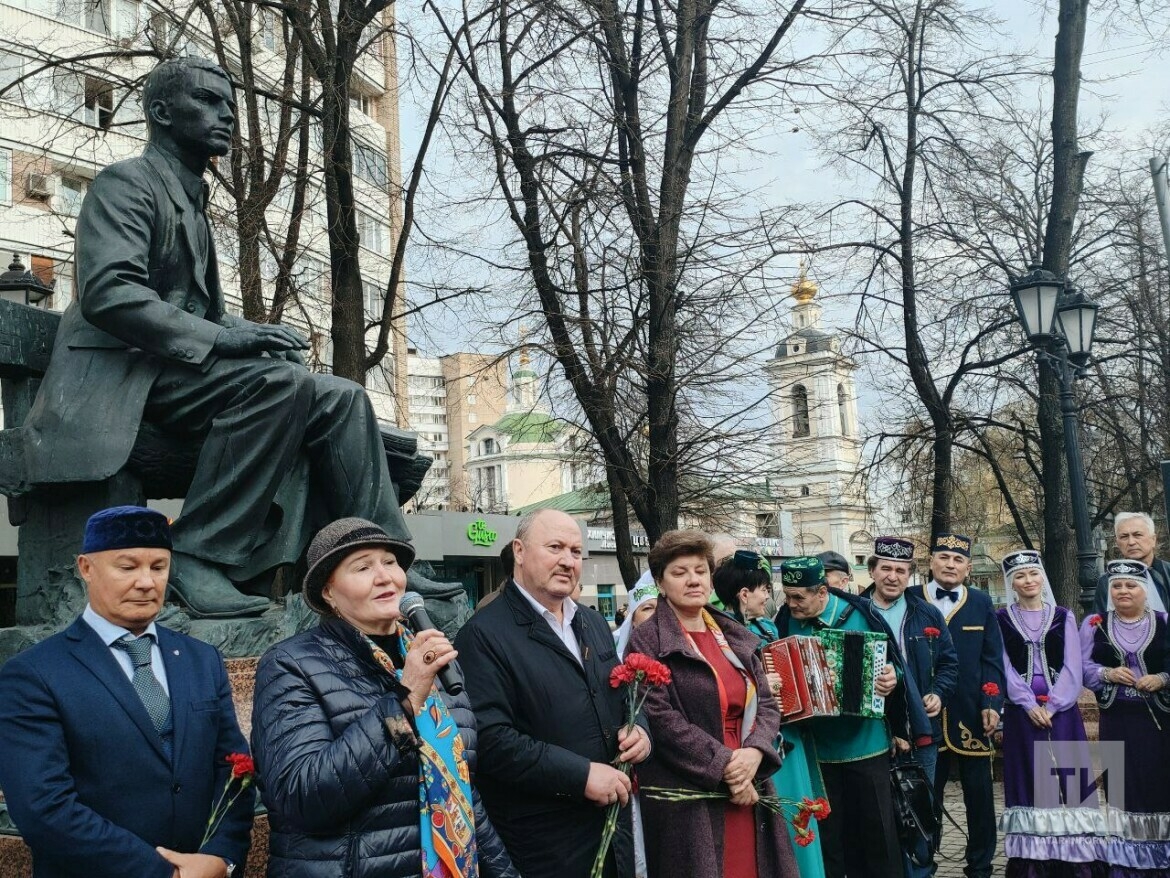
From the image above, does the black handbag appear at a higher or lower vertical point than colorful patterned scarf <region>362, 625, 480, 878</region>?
lower

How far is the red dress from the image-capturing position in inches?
175

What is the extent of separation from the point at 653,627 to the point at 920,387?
42.1 feet

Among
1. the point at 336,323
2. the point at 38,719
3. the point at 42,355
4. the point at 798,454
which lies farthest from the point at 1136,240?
the point at 38,719

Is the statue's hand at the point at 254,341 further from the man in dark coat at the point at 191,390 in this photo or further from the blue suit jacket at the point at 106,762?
the blue suit jacket at the point at 106,762

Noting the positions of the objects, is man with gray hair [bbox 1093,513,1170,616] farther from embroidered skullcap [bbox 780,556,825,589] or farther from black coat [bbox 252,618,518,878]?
black coat [bbox 252,618,518,878]

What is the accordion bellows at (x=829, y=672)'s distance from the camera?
5.18 m

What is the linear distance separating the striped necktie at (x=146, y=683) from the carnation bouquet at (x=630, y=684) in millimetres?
1424

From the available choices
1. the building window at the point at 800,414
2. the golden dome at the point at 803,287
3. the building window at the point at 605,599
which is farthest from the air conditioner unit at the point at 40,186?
the building window at the point at 605,599

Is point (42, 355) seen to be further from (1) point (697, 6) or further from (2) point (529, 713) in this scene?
(1) point (697, 6)

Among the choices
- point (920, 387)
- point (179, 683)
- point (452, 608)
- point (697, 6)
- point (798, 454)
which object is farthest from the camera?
point (798, 454)

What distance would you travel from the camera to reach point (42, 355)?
4840 mm

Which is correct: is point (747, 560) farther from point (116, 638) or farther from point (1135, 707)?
point (116, 638)

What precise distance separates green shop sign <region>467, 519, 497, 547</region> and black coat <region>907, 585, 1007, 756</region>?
21960mm

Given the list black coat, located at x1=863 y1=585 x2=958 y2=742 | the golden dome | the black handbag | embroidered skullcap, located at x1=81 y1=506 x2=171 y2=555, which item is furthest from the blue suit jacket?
the golden dome
